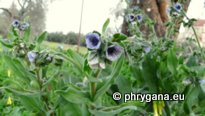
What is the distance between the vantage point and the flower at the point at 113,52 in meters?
0.65

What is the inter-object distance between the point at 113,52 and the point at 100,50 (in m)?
0.02

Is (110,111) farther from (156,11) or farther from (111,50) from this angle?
(156,11)

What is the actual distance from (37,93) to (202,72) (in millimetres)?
381

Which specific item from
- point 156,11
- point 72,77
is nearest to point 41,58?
point 72,77

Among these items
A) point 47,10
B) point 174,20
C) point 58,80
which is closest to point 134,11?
point 174,20

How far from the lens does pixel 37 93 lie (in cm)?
82

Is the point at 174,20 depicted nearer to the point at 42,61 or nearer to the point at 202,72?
the point at 202,72

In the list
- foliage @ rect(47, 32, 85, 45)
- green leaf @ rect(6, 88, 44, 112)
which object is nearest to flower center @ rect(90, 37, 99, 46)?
green leaf @ rect(6, 88, 44, 112)

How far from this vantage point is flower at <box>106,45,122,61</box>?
65 cm

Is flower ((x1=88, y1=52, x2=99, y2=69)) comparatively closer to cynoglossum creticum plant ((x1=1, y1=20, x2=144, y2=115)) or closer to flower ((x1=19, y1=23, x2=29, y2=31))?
cynoglossum creticum plant ((x1=1, y1=20, x2=144, y2=115))

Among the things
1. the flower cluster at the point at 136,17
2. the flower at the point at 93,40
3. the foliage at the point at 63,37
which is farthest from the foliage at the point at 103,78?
the foliage at the point at 63,37

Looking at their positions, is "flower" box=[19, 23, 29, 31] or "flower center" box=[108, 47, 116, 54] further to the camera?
"flower" box=[19, 23, 29, 31]

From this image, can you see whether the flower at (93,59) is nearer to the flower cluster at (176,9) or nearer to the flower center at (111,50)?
the flower center at (111,50)

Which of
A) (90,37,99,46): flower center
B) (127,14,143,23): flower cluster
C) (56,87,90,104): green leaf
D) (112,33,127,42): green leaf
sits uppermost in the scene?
(127,14,143,23): flower cluster
